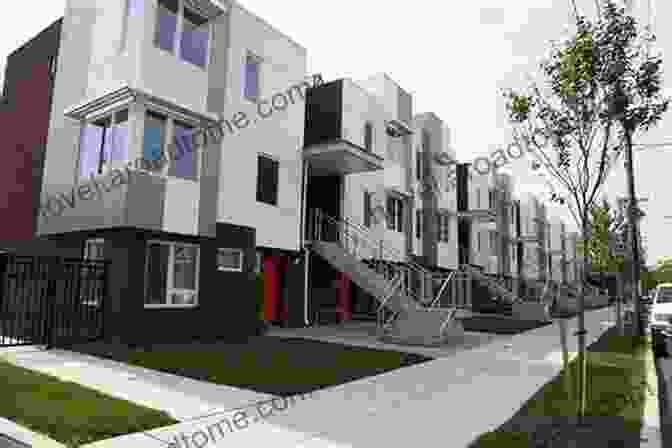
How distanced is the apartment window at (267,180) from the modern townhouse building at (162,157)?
1.9 inches

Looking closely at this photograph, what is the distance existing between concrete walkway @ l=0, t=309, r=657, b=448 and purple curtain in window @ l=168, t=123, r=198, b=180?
198 inches

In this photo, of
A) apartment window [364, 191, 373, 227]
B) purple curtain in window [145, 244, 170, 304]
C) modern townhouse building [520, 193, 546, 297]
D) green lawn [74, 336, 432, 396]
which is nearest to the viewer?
green lawn [74, 336, 432, 396]

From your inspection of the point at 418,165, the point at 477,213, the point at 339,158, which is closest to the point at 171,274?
the point at 339,158

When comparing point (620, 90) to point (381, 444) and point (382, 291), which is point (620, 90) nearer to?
point (381, 444)

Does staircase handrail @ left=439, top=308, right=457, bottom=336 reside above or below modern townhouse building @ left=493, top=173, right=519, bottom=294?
below

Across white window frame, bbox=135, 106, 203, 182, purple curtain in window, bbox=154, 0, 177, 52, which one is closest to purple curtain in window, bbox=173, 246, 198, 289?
white window frame, bbox=135, 106, 203, 182

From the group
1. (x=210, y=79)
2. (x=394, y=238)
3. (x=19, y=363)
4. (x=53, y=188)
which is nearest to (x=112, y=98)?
(x=210, y=79)

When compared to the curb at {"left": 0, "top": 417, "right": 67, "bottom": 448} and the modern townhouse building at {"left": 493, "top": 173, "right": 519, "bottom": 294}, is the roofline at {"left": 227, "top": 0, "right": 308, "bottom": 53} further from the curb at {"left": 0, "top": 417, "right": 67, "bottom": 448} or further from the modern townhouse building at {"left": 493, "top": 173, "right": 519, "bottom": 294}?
the modern townhouse building at {"left": 493, "top": 173, "right": 519, "bottom": 294}

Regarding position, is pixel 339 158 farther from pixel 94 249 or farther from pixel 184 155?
pixel 94 249

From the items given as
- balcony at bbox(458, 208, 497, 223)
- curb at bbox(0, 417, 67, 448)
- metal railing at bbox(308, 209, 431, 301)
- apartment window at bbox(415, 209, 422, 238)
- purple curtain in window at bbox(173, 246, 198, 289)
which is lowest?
curb at bbox(0, 417, 67, 448)

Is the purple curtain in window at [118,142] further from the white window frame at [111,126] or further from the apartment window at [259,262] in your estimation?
the apartment window at [259,262]

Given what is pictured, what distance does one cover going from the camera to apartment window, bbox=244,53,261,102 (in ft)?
47.2

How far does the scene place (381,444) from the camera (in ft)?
15.6

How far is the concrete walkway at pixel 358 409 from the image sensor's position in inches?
189
